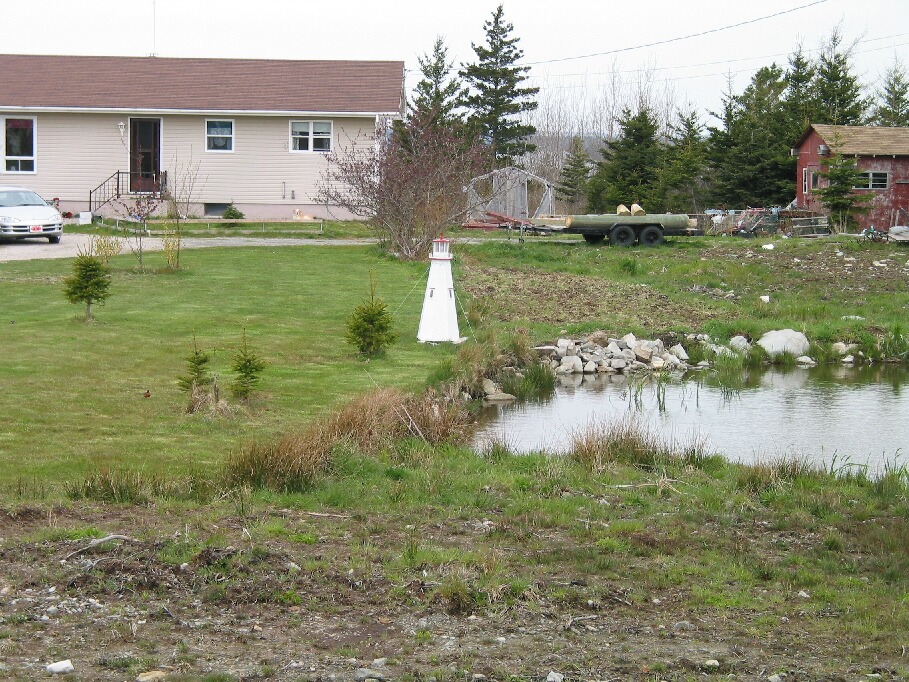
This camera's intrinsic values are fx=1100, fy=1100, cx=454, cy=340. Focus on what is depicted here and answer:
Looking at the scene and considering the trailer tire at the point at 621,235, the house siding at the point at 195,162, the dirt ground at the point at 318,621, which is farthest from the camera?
the house siding at the point at 195,162

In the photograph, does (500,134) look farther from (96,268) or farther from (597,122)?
(96,268)

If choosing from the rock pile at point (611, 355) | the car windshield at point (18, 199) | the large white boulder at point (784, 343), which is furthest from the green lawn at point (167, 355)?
the car windshield at point (18, 199)

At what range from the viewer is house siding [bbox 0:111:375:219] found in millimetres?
37312

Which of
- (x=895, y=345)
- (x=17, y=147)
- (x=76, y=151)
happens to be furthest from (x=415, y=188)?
(x=17, y=147)

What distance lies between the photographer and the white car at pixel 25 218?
27938mm

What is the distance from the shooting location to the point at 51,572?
20.4 ft

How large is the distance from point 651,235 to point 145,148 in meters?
17.7

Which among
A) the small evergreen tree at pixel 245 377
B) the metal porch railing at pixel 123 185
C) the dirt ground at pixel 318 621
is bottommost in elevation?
the dirt ground at pixel 318 621

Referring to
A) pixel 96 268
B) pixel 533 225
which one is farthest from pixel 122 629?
pixel 533 225

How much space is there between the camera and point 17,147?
123 ft

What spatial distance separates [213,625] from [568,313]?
49.3ft

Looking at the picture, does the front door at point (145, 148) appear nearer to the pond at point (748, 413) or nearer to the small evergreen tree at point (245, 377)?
the pond at point (748, 413)

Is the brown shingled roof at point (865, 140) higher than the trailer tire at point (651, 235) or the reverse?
higher

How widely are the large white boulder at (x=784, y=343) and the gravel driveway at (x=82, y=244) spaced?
1478 cm
